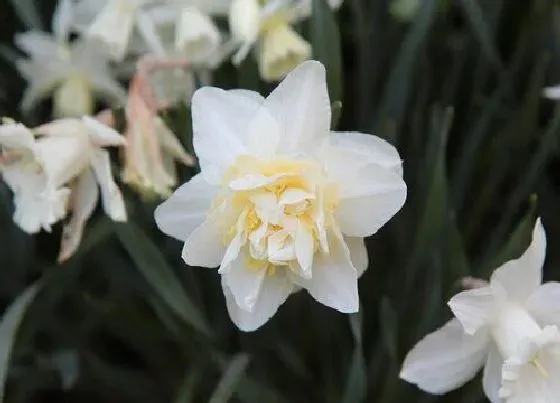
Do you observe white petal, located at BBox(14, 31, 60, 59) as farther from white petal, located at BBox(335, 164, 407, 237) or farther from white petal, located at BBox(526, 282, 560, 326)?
white petal, located at BBox(526, 282, 560, 326)

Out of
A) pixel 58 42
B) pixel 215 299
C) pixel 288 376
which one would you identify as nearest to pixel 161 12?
pixel 58 42

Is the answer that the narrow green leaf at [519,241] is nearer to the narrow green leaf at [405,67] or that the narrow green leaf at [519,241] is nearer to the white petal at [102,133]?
the narrow green leaf at [405,67]

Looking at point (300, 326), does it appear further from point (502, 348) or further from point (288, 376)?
point (502, 348)

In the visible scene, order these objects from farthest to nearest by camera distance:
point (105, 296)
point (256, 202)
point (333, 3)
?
point (105, 296) < point (333, 3) < point (256, 202)

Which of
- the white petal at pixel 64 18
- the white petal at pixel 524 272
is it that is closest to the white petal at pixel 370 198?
the white petal at pixel 524 272

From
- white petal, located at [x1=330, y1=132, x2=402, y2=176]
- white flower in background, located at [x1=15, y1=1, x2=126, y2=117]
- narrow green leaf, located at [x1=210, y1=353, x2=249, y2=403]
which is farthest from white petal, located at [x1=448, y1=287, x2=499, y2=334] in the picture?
white flower in background, located at [x1=15, y1=1, x2=126, y2=117]

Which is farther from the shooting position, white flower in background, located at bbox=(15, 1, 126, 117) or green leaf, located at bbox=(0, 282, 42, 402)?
white flower in background, located at bbox=(15, 1, 126, 117)

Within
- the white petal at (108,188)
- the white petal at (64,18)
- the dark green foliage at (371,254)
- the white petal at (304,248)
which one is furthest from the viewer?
the white petal at (64,18)
